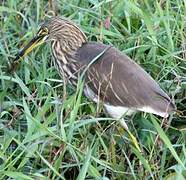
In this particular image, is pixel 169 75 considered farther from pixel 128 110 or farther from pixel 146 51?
pixel 128 110

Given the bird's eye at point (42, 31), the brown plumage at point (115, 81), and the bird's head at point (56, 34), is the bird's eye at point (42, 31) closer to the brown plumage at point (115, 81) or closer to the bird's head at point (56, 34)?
the bird's head at point (56, 34)

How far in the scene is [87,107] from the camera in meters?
3.82

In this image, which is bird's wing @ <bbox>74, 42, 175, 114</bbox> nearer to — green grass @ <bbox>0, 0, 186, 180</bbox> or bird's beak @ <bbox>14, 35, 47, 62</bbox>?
green grass @ <bbox>0, 0, 186, 180</bbox>

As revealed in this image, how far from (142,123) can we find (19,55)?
76 centimetres

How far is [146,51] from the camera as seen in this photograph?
429 centimetres

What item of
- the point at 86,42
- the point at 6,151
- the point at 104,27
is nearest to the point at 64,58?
the point at 86,42

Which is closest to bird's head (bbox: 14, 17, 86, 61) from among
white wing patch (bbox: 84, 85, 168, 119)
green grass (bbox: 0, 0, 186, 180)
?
green grass (bbox: 0, 0, 186, 180)

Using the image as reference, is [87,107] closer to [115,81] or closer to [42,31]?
[115,81]

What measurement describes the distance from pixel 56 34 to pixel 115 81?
49 cm

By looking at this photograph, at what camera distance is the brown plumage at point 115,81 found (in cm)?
366

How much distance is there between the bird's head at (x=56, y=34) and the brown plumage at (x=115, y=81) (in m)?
0.08

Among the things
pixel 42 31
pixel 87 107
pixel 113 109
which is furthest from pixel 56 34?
pixel 113 109

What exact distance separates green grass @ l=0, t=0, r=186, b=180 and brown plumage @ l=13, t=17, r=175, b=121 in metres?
0.08

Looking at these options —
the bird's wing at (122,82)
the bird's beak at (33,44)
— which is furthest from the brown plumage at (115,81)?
the bird's beak at (33,44)
